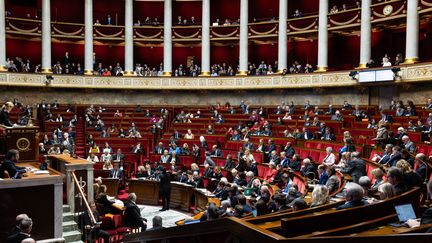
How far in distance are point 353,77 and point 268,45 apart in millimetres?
9030

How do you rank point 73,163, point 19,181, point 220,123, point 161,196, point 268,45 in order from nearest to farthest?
point 19,181
point 73,163
point 161,196
point 220,123
point 268,45

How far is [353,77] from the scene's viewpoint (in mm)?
20484

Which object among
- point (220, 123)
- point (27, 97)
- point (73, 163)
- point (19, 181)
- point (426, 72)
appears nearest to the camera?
point (19, 181)

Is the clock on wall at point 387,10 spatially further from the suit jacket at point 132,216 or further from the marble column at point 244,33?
the suit jacket at point 132,216

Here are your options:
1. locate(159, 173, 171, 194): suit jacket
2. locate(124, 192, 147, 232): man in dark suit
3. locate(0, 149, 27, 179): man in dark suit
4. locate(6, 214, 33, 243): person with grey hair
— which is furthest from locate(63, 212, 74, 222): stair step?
locate(159, 173, 171, 194): suit jacket

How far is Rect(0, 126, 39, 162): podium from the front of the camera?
8602 mm

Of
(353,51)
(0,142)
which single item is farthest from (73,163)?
(353,51)

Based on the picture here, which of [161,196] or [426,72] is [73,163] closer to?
[161,196]

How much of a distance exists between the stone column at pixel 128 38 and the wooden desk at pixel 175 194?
13.4 metres

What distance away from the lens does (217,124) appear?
20391 mm

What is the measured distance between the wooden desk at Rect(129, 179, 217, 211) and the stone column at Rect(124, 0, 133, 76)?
44.0 feet

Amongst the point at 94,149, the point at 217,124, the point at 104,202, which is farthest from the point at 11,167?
the point at 217,124

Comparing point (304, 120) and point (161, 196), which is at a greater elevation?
point (304, 120)

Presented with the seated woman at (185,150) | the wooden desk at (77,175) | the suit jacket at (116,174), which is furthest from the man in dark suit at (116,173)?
the wooden desk at (77,175)
